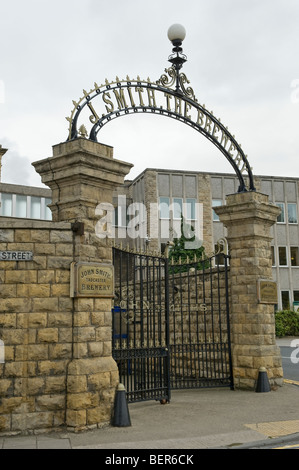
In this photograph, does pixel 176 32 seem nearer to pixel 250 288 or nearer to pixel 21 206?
pixel 250 288

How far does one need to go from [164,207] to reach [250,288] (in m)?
23.1

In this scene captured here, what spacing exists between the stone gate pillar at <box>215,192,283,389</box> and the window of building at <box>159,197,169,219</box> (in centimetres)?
2197

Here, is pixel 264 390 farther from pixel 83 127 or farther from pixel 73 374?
pixel 83 127

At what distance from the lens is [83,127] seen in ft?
29.1

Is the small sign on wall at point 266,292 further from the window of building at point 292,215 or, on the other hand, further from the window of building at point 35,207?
the window of building at point 292,215

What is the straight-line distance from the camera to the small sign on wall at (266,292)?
38.8 ft

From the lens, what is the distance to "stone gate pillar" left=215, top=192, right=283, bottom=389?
11.6 m

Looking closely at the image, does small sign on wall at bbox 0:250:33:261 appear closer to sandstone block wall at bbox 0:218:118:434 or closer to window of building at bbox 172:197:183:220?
sandstone block wall at bbox 0:218:118:434

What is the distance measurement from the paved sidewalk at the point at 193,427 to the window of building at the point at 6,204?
24968 mm

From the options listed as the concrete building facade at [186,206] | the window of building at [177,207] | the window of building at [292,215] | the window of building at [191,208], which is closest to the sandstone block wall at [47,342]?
the concrete building facade at [186,206]

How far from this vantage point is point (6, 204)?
33375 mm

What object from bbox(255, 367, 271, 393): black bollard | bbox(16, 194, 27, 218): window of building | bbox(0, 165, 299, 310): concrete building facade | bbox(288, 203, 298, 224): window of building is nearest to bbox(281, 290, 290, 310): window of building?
bbox(0, 165, 299, 310): concrete building facade

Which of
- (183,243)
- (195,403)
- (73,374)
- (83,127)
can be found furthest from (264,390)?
(183,243)
